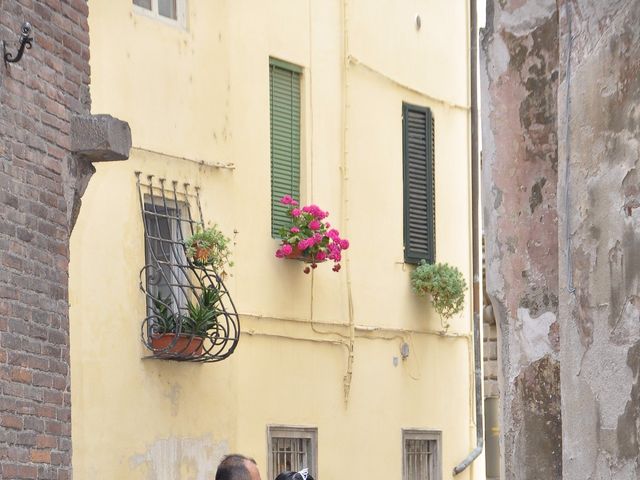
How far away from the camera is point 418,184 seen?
19219mm

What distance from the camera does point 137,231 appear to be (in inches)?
594

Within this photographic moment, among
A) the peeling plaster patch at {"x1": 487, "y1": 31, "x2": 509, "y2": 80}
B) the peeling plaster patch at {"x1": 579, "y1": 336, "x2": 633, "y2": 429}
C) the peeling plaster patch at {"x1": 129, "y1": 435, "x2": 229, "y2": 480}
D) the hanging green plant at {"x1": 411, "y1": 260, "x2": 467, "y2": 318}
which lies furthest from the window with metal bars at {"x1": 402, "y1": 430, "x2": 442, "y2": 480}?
the peeling plaster patch at {"x1": 579, "y1": 336, "x2": 633, "y2": 429}

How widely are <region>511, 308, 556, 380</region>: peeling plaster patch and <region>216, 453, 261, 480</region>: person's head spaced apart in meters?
1.29

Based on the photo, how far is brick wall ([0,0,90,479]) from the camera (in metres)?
9.36

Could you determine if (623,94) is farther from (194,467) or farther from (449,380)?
(449,380)

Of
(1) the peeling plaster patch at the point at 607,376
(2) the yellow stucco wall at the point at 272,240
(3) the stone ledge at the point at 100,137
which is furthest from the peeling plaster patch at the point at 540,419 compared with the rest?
(2) the yellow stucco wall at the point at 272,240

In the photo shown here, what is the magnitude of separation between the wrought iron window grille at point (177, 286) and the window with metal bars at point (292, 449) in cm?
127

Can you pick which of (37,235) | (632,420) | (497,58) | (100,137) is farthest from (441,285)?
(632,420)

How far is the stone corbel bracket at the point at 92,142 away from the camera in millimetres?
10023

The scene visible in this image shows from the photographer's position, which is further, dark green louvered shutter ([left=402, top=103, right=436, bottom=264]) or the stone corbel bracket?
dark green louvered shutter ([left=402, top=103, right=436, bottom=264])

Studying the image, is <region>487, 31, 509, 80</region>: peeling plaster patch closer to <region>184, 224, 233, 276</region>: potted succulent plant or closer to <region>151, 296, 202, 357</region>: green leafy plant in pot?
<region>151, 296, 202, 357</region>: green leafy plant in pot

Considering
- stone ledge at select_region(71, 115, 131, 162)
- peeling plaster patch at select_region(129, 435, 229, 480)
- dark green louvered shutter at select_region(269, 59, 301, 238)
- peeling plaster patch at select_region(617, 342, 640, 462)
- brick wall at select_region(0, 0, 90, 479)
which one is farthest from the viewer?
dark green louvered shutter at select_region(269, 59, 301, 238)

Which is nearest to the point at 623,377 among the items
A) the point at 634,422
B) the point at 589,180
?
the point at 634,422

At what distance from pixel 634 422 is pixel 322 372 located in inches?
444
